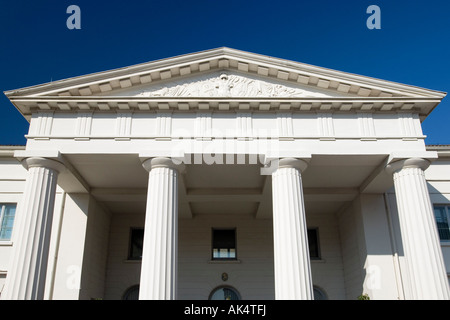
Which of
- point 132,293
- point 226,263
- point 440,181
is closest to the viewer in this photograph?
point 440,181

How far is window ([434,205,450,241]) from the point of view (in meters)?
21.6

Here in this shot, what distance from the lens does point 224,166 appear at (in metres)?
19.1

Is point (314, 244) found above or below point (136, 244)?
below

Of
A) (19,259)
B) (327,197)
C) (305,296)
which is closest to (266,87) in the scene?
(327,197)

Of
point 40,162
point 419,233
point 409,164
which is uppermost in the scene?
point 40,162

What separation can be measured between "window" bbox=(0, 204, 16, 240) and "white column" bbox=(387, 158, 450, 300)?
18060mm

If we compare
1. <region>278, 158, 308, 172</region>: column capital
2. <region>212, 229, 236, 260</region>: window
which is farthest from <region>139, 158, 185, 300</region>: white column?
<region>212, 229, 236, 260</region>: window

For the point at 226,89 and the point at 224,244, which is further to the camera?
the point at 224,244

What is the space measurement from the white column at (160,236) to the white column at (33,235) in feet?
12.4

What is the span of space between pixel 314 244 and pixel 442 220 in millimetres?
6759

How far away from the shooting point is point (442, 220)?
21.9 m

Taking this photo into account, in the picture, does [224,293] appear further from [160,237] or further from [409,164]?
[409,164]

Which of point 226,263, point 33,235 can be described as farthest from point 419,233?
point 33,235

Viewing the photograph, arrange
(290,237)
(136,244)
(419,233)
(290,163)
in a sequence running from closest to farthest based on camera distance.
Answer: (290,237) → (419,233) → (290,163) → (136,244)
